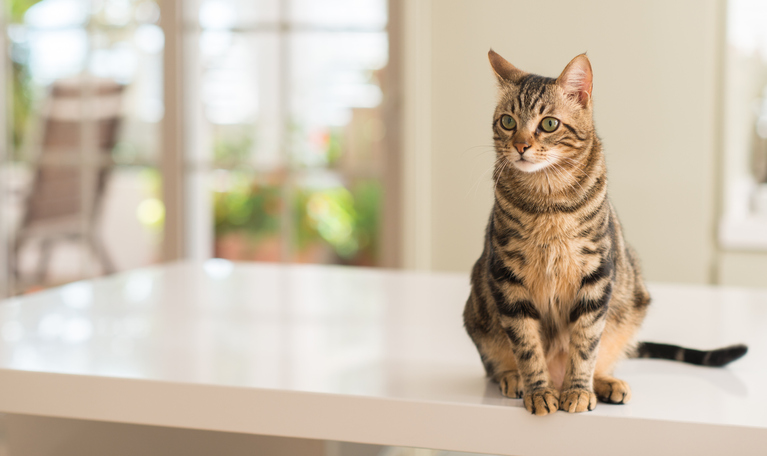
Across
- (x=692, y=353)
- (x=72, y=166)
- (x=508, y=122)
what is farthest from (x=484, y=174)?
(x=72, y=166)

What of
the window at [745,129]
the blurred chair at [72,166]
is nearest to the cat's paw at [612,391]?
the window at [745,129]

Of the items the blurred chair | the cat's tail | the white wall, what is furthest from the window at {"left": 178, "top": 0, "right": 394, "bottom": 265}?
the cat's tail

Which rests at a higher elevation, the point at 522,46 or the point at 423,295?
the point at 522,46

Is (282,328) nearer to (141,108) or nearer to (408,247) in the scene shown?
(408,247)

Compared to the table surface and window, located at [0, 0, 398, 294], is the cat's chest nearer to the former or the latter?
the table surface

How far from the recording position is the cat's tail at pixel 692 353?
2.33ft

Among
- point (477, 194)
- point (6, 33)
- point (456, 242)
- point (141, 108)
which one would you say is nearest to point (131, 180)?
point (141, 108)

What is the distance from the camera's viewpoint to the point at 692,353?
73cm

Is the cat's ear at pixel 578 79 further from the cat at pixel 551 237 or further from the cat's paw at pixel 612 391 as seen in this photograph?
the cat's paw at pixel 612 391

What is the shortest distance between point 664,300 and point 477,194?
0.63m

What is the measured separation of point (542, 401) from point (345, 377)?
0.21m

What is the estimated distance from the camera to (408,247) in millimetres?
2064

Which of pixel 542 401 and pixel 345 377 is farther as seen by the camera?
pixel 345 377

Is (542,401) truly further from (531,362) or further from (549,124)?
(549,124)
